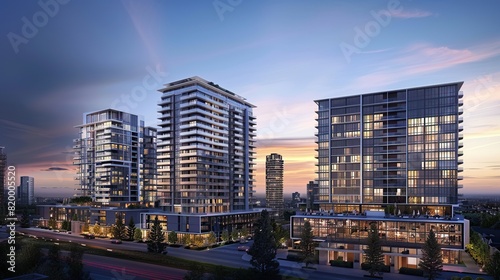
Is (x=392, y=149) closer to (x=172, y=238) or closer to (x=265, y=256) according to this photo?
(x=265, y=256)

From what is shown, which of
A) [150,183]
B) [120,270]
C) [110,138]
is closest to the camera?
[120,270]

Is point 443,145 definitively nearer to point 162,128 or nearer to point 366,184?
point 366,184

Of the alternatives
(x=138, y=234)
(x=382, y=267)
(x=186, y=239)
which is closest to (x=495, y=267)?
(x=382, y=267)

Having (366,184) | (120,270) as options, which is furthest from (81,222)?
(366,184)

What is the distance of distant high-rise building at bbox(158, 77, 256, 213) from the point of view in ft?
356

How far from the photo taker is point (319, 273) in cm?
6606

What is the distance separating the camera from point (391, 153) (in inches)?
4124

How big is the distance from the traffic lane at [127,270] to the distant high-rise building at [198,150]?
3675 cm

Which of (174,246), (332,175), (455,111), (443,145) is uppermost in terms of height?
(455,111)

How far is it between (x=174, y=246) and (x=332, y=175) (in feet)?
180

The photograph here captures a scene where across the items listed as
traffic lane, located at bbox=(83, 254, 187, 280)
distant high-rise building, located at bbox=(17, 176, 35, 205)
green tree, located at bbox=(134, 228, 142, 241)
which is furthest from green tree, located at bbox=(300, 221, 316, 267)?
distant high-rise building, located at bbox=(17, 176, 35, 205)

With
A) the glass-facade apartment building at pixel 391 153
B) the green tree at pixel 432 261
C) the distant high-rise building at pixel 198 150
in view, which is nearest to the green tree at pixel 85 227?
the distant high-rise building at pixel 198 150

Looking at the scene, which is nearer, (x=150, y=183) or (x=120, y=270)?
(x=120, y=270)

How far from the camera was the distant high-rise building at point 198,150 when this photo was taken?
108 m
